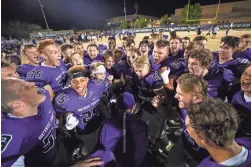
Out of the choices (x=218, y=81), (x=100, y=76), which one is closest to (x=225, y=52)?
(x=218, y=81)

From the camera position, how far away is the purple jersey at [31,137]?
1686 millimetres

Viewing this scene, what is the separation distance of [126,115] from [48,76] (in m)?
2.36

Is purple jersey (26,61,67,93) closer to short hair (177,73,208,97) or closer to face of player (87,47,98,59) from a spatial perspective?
face of player (87,47,98,59)

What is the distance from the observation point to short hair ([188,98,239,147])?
1325 millimetres

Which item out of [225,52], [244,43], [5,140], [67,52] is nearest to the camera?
[5,140]

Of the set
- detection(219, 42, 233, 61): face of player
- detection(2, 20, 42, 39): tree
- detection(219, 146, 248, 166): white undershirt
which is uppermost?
detection(2, 20, 42, 39): tree

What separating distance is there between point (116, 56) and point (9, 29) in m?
72.0

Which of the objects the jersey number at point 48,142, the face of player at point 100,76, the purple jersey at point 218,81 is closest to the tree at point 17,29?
the face of player at point 100,76

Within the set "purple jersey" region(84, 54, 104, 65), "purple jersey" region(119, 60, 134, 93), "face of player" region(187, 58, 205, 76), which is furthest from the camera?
"purple jersey" region(84, 54, 104, 65)

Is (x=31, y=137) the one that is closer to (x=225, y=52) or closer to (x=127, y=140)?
(x=127, y=140)

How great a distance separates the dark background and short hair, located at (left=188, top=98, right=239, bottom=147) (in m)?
83.6

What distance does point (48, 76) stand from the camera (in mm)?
3785

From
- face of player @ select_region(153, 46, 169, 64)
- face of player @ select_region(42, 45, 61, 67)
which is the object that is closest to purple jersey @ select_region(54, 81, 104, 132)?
face of player @ select_region(42, 45, 61, 67)

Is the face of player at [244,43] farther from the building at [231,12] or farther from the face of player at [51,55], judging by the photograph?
the building at [231,12]
